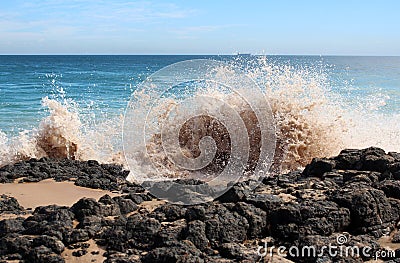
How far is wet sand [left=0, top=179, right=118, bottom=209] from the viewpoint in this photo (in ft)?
18.0

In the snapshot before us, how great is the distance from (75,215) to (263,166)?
425 centimetres

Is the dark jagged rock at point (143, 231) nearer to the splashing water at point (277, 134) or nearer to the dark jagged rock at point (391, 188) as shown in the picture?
the dark jagged rock at point (391, 188)

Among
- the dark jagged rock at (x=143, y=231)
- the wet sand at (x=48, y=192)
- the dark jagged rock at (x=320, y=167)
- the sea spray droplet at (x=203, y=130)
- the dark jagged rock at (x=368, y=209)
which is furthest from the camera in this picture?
the sea spray droplet at (x=203, y=130)

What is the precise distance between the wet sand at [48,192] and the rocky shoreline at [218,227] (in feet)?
1.15

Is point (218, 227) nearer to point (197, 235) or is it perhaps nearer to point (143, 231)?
point (197, 235)

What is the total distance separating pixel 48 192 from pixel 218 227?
2706mm

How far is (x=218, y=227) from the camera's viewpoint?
401 centimetres

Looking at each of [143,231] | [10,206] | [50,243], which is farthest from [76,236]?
[10,206]

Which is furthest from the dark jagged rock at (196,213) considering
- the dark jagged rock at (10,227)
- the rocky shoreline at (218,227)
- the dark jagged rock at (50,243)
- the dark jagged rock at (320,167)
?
the dark jagged rock at (320,167)

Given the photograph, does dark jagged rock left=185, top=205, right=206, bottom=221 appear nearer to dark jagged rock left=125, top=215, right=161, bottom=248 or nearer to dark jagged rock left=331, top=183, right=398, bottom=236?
dark jagged rock left=125, top=215, right=161, bottom=248

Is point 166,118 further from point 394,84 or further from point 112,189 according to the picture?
point 394,84

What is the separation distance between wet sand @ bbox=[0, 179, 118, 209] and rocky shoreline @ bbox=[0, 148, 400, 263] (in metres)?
0.35

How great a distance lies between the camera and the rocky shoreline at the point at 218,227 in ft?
12.5

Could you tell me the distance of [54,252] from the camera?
381 cm
